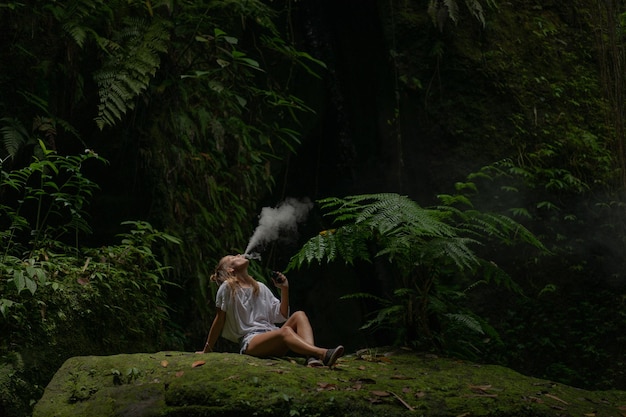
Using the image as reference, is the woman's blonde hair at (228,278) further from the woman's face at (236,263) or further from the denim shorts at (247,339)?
the denim shorts at (247,339)

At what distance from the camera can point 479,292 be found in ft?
23.7

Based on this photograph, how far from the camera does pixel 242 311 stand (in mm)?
4973

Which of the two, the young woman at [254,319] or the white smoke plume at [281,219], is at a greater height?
the white smoke plume at [281,219]

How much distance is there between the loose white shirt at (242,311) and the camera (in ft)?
16.2

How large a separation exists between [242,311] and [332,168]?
396cm

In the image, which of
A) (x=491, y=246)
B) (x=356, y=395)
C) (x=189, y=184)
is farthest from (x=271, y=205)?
(x=356, y=395)

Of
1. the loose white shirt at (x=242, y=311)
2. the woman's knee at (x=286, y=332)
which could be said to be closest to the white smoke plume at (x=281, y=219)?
the loose white shirt at (x=242, y=311)

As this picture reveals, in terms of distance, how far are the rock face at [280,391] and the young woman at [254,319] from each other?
23 centimetres

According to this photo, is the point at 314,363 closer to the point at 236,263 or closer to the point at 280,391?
the point at 280,391

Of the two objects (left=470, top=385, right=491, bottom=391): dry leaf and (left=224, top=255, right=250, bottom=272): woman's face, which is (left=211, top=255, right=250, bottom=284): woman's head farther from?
(left=470, top=385, right=491, bottom=391): dry leaf

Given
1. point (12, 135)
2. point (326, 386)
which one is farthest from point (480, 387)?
point (12, 135)

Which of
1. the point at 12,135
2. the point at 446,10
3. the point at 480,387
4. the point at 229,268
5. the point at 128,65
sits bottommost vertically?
the point at 480,387

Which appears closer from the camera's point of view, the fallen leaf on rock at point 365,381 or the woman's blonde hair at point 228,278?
the fallen leaf on rock at point 365,381

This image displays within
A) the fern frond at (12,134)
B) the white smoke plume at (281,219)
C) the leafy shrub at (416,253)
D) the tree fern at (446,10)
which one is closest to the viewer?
the leafy shrub at (416,253)
